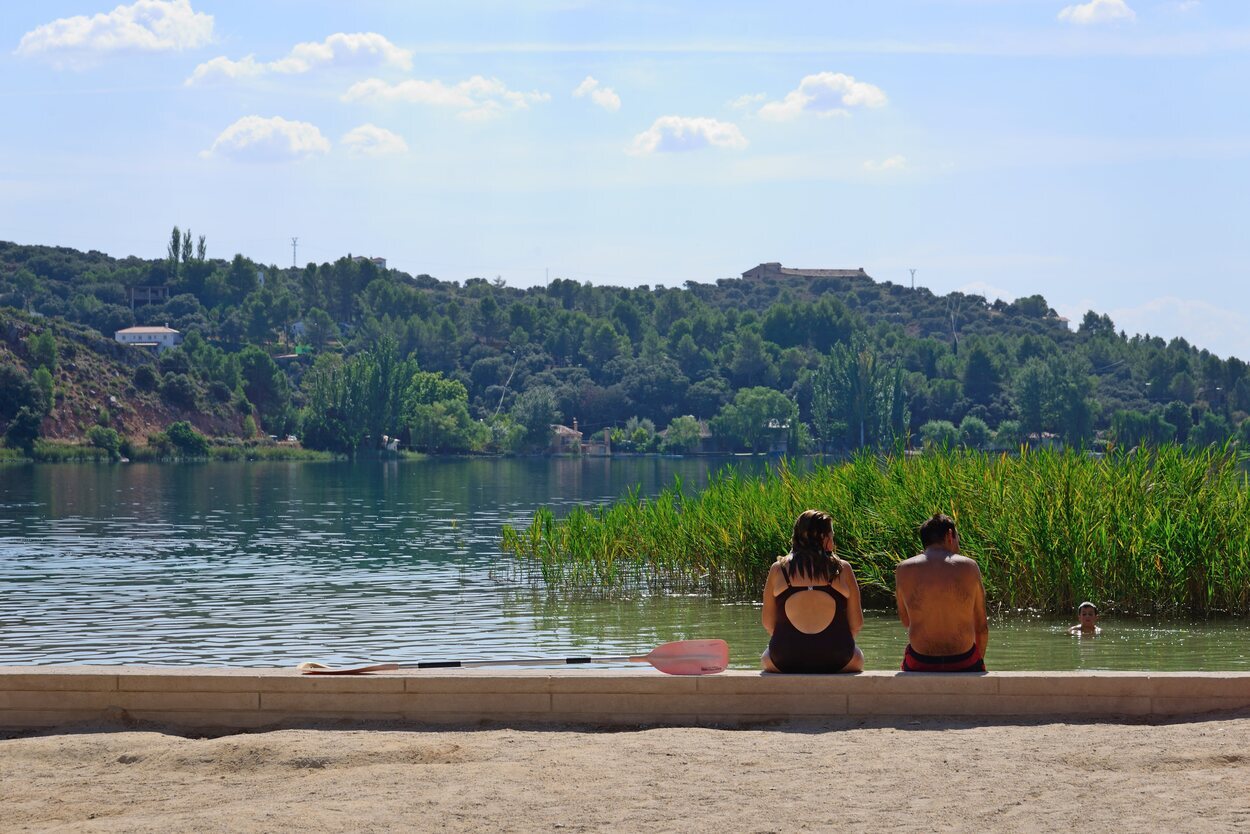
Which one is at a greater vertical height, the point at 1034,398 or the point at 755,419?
the point at 1034,398

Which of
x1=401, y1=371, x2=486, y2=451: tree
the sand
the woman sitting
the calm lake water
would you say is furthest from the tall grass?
x1=401, y1=371, x2=486, y2=451: tree

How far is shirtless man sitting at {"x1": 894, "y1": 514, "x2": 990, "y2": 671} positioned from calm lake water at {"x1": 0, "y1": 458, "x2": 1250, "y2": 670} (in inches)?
206

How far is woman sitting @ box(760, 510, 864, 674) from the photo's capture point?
8039mm

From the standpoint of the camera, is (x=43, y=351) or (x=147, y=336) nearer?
(x=43, y=351)

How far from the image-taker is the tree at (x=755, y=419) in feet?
456

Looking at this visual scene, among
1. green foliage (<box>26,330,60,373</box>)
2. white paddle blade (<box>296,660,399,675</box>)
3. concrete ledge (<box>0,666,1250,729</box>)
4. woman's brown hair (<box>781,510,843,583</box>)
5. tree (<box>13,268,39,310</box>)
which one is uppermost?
tree (<box>13,268,39,310</box>)

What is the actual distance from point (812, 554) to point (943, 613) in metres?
0.79

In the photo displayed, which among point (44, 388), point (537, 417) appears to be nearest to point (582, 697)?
point (44, 388)

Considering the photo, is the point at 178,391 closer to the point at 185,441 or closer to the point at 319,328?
the point at 185,441

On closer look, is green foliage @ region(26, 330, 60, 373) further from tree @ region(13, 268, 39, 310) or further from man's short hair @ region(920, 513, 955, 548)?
man's short hair @ region(920, 513, 955, 548)

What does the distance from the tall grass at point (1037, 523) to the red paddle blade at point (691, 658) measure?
8.04m

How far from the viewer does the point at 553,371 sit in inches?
6585

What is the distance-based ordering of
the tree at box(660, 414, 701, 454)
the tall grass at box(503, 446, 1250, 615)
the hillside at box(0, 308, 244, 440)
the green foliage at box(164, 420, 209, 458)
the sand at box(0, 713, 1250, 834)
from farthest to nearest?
the tree at box(660, 414, 701, 454) → the green foliage at box(164, 420, 209, 458) → the hillside at box(0, 308, 244, 440) → the tall grass at box(503, 446, 1250, 615) → the sand at box(0, 713, 1250, 834)

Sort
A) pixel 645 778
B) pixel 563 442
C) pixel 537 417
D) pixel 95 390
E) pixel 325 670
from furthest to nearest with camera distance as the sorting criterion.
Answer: pixel 563 442
pixel 537 417
pixel 95 390
pixel 325 670
pixel 645 778
